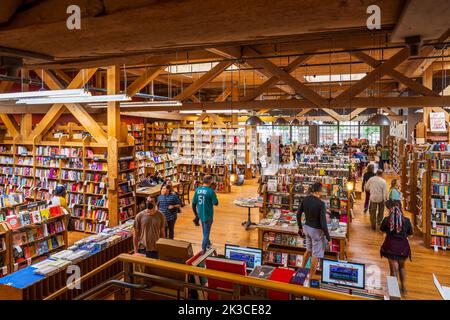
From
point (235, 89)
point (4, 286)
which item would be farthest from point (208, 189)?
point (235, 89)

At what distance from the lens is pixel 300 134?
30531 millimetres

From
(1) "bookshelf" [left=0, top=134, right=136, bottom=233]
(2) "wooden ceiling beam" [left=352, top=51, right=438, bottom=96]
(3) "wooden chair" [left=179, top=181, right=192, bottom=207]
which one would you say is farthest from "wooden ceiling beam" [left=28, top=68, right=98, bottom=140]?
(2) "wooden ceiling beam" [left=352, top=51, right=438, bottom=96]

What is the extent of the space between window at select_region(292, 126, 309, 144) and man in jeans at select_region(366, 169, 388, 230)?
21.0 m

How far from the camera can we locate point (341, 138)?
29359 mm

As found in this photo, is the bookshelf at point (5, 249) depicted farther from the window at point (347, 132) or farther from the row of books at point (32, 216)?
the window at point (347, 132)

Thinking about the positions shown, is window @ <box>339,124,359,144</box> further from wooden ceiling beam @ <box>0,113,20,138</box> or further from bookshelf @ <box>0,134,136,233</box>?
wooden ceiling beam @ <box>0,113,20,138</box>

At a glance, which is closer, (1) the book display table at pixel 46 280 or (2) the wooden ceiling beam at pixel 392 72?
(1) the book display table at pixel 46 280

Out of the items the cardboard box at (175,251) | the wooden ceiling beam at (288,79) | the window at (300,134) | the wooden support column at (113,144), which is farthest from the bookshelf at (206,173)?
the window at (300,134)

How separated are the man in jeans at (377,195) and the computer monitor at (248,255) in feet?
20.6

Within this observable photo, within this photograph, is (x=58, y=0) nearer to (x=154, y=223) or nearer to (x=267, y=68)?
(x=154, y=223)

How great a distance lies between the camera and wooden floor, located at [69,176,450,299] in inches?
247

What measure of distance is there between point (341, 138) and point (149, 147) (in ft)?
58.4

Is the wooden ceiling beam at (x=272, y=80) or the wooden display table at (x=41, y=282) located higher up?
the wooden ceiling beam at (x=272, y=80)

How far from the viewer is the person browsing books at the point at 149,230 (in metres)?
5.78
